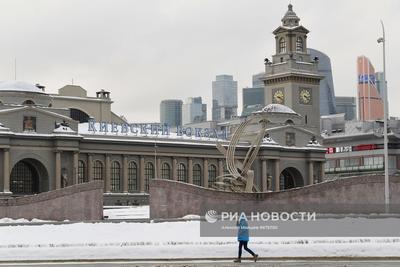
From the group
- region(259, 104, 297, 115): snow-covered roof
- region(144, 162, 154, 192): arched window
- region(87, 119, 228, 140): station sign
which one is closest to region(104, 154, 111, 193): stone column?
region(87, 119, 228, 140): station sign

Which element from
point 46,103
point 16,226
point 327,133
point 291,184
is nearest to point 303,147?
point 291,184

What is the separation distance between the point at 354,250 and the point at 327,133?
6187 inches

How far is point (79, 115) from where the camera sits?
13975 cm

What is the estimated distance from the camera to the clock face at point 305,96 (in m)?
154

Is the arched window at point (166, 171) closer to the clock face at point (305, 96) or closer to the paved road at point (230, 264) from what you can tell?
the clock face at point (305, 96)

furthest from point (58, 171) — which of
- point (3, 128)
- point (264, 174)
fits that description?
point (264, 174)

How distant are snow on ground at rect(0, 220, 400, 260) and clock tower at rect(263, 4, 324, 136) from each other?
3973 inches

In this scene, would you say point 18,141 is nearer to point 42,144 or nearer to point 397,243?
point 42,144

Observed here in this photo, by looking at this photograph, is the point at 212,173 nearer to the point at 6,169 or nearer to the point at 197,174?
the point at 197,174

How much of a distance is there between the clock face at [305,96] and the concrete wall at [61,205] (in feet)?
296

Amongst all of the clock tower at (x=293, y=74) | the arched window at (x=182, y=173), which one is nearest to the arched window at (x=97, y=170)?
the arched window at (x=182, y=173)

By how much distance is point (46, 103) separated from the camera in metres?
122

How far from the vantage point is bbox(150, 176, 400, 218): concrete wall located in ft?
212

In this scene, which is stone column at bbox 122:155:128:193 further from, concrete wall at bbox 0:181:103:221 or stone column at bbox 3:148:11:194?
concrete wall at bbox 0:181:103:221
